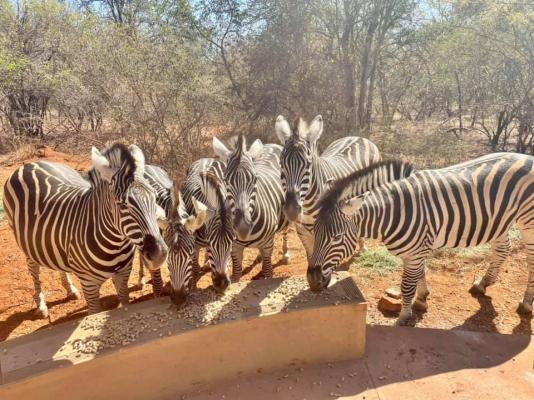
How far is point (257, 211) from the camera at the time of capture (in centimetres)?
465

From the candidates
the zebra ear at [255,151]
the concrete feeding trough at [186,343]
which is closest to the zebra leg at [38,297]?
the concrete feeding trough at [186,343]

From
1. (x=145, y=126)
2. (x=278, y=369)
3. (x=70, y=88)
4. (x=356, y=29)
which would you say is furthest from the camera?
(x=356, y=29)

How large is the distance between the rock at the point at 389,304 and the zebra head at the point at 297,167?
6.30 ft

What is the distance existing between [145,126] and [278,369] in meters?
8.84

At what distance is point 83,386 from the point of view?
3.26m

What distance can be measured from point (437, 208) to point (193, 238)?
2.86 meters

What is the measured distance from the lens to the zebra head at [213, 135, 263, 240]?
4105 millimetres

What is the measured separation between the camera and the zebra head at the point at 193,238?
3.55 metres

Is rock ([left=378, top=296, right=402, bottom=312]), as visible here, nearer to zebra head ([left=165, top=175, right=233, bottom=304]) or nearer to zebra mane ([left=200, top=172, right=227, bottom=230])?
zebra head ([left=165, top=175, right=233, bottom=304])

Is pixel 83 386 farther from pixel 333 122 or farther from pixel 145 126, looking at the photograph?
pixel 333 122

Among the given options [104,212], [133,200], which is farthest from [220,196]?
[104,212]

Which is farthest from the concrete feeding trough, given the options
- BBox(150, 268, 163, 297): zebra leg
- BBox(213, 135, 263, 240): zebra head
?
BBox(150, 268, 163, 297): zebra leg

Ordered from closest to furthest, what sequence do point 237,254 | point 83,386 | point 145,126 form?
1. point 83,386
2. point 237,254
3. point 145,126

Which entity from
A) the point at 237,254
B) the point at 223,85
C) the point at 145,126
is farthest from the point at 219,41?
the point at 237,254
